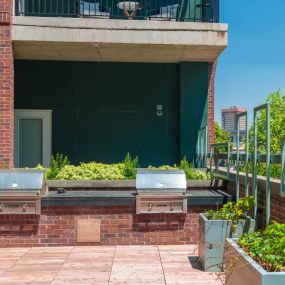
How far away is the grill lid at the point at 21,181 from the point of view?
838cm

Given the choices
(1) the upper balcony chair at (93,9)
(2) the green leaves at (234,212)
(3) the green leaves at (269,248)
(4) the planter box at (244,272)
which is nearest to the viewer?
(4) the planter box at (244,272)

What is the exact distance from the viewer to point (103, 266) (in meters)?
7.01

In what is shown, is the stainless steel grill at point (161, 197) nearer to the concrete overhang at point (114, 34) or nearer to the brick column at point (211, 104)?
the concrete overhang at point (114, 34)

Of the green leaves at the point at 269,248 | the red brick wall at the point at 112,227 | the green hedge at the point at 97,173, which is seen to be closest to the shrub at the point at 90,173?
the green hedge at the point at 97,173

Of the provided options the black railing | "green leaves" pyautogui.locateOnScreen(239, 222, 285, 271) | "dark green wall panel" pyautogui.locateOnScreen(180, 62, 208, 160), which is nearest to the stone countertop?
"green leaves" pyautogui.locateOnScreen(239, 222, 285, 271)

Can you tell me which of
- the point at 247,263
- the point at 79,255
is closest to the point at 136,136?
the point at 79,255

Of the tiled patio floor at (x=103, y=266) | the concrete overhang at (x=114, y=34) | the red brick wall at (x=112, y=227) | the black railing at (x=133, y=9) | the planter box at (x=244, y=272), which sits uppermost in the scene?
the black railing at (x=133, y=9)

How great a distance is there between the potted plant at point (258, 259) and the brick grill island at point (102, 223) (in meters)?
3.62

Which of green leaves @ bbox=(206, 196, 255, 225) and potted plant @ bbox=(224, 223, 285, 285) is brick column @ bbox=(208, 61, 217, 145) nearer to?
green leaves @ bbox=(206, 196, 255, 225)

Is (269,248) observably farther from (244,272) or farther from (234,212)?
(234,212)

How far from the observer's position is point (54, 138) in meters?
13.1

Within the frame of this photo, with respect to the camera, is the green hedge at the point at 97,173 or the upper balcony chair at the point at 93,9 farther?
the upper balcony chair at the point at 93,9

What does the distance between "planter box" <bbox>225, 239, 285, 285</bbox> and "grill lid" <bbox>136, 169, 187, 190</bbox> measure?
3578 millimetres

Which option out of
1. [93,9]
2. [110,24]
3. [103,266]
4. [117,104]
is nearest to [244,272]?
[103,266]
